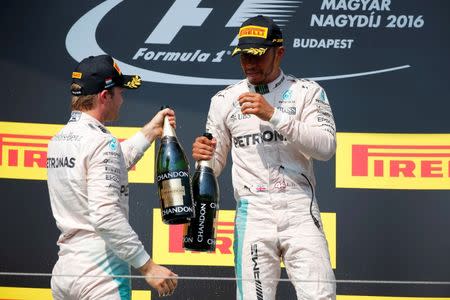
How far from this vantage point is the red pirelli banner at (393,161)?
436 cm

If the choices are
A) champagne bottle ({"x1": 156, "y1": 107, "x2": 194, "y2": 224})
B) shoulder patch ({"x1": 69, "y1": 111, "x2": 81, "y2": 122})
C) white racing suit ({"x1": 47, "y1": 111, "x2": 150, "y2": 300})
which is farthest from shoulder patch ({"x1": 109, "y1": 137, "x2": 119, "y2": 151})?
champagne bottle ({"x1": 156, "y1": 107, "x2": 194, "y2": 224})

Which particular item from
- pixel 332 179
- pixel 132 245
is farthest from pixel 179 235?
pixel 132 245

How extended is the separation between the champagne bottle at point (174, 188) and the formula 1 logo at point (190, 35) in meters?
1.42

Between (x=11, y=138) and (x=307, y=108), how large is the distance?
1.71m

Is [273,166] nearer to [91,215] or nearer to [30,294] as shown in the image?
[91,215]

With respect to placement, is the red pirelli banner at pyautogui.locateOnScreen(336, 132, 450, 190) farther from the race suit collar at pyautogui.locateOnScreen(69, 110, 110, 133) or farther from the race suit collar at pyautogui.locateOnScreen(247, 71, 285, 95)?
the race suit collar at pyautogui.locateOnScreen(69, 110, 110, 133)

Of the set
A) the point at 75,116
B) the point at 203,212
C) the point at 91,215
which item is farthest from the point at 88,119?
the point at 203,212

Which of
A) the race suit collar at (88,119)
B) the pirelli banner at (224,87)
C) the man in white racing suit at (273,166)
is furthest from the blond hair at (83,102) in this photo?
the pirelli banner at (224,87)

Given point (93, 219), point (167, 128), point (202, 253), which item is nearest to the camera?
point (93, 219)

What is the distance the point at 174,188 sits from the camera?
2943 millimetres

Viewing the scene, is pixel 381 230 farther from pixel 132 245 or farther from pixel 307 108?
pixel 132 245

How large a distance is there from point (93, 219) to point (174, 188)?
388 millimetres

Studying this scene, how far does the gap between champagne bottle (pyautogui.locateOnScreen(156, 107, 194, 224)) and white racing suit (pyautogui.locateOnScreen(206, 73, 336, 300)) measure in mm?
277

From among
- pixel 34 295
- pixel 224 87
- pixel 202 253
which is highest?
pixel 224 87
